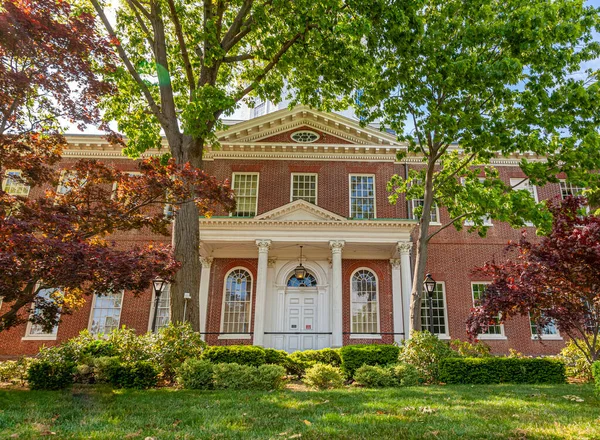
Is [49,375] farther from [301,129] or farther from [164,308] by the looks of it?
[301,129]

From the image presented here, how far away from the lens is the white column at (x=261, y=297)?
1379 cm

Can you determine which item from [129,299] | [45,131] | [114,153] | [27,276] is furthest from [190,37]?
[129,299]

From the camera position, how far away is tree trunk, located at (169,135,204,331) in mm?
9711

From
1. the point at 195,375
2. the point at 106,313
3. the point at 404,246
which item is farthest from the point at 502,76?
the point at 106,313

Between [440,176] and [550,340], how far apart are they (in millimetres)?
8711

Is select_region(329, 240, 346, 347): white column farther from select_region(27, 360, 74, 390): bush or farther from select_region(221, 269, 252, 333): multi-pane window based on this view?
select_region(27, 360, 74, 390): bush

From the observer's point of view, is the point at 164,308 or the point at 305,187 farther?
the point at 305,187

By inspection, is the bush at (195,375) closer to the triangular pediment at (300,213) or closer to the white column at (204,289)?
the white column at (204,289)

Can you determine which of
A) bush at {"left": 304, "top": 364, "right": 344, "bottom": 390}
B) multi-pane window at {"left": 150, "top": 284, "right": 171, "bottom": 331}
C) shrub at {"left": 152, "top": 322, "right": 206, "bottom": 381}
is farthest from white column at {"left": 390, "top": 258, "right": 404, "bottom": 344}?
multi-pane window at {"left": 150, "top": 284, "right": 171, "bottom": 331}

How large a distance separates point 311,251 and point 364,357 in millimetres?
6353

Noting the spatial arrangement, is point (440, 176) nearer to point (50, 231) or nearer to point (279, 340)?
point (279, 340)

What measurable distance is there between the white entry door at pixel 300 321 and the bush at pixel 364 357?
4518 millimetres

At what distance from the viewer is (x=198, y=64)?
13.0 m

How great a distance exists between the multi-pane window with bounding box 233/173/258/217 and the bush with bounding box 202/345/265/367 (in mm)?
7408
